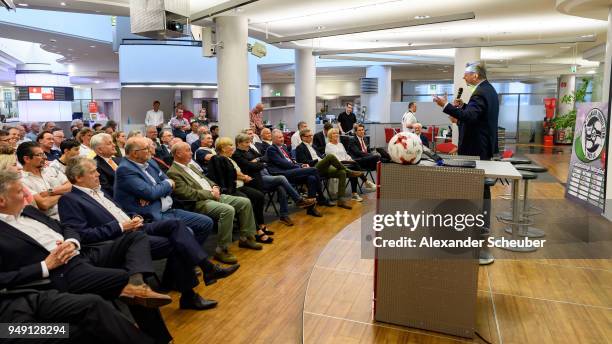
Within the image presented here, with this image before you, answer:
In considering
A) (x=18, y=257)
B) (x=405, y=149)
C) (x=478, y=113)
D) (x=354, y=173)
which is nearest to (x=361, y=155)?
(x=354, y=173)

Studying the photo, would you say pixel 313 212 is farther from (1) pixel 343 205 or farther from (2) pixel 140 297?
(2) pixel 140 297

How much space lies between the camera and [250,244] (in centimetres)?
480

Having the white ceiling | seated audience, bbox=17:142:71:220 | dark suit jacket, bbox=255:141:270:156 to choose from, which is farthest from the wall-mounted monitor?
seated audience, bbox=17:142:71:220

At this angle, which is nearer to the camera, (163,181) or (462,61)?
(163,181)

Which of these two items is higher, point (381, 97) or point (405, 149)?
point (381, 97)

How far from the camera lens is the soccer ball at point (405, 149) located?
275 centimetres

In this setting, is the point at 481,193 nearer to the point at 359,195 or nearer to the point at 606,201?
the point at 606,201

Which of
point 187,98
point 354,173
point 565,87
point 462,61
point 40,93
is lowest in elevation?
point 354,173

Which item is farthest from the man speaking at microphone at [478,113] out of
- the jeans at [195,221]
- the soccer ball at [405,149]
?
the jeans at [195,221]

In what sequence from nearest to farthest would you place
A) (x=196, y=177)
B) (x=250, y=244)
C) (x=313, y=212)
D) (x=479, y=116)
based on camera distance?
1. (x=479, y=116)
2. (x=196, y=177)
3. (x=250, y=244)
4. (x=313, y=212)

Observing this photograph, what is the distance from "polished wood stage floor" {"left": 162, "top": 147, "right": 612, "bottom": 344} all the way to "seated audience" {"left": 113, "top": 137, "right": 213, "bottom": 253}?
61cm

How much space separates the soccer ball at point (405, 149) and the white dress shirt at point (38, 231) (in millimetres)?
1984

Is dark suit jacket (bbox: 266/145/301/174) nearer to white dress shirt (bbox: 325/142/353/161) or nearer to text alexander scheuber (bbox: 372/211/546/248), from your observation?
white dress shirt (bbox: 325/142/353/161)

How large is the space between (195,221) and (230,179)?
1037 millimetres
